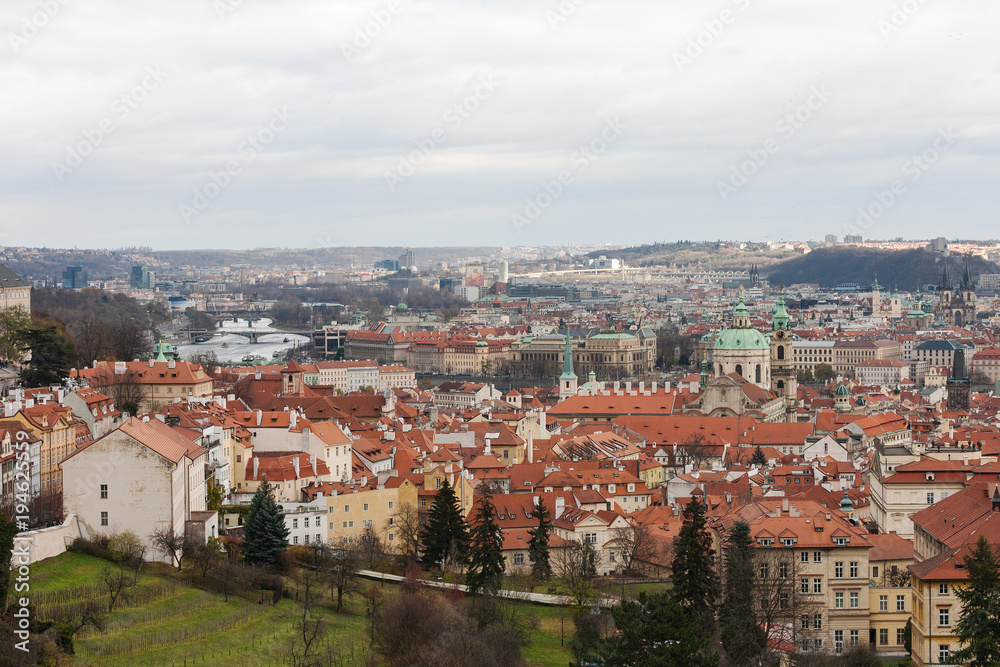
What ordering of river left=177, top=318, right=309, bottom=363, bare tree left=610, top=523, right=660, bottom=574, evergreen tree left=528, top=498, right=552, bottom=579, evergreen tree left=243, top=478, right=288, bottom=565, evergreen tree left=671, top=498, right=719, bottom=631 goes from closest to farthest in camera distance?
1. evergreen tree left=671, top=498, right=719, bottom=631
2. evergreen tree left=243, top=478, right=288, bottom=565
3. evergreen tree left=528, top=498, right=552, bottom=579
4. bare tree left=610, top=523, right=660, bottom=574
5. river left=177, top=318, right=309, bottom=363

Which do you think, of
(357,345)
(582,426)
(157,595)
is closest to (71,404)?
(157,595)

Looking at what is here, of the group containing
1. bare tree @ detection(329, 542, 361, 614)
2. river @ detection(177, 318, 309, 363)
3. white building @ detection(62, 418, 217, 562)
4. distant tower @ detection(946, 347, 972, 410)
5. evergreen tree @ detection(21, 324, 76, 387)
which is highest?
evergreen tree @ detection(21, 324, 76, 387)

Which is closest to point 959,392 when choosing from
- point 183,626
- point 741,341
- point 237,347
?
point 741,341

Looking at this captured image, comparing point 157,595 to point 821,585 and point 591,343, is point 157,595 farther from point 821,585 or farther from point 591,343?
point 591,343

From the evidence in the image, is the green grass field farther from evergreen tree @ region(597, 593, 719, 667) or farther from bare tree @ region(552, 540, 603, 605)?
evergreen tree @ region(597, 593, 719, 667)

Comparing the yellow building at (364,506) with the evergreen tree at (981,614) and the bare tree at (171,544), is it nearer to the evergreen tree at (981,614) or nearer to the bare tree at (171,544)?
the bare tree at (171,544)

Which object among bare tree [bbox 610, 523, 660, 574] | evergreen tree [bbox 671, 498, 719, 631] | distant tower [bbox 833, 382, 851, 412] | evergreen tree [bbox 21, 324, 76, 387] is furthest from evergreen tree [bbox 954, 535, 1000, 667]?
distant tower [bbox 833, 382, 851, 412]
